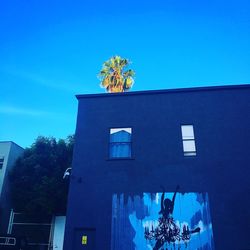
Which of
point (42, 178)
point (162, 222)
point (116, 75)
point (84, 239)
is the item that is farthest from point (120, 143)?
point (116, 75)

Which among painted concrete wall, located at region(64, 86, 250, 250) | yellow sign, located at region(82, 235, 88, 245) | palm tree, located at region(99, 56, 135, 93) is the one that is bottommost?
yellow sign, located at region(82, 235, 88, 245)

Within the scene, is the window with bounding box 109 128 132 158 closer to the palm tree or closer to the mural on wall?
the mural on wall

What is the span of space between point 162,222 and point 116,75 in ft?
60.3

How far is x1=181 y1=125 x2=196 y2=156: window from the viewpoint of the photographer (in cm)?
1312

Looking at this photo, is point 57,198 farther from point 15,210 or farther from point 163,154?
point 163,154

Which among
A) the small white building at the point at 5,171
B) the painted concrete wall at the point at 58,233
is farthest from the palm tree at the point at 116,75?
the painted concrete wall at the point at 58,233

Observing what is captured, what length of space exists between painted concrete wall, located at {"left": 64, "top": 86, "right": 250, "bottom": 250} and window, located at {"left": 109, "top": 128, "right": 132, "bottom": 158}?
0.89 feet

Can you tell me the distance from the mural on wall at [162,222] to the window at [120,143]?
2233 mm

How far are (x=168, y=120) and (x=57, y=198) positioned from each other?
34.5 ft

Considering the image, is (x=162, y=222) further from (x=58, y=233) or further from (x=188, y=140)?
(x=58, y=233)

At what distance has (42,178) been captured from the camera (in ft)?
63.7

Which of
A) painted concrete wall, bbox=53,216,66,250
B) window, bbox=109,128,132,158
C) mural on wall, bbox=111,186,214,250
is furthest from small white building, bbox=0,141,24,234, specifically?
mural on wall, bbox=111,186,214,250

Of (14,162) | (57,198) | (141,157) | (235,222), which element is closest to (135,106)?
(141,157)

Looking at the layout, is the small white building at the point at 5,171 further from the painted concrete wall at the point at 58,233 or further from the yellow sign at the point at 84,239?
the yellow sign at the point at 84,239
